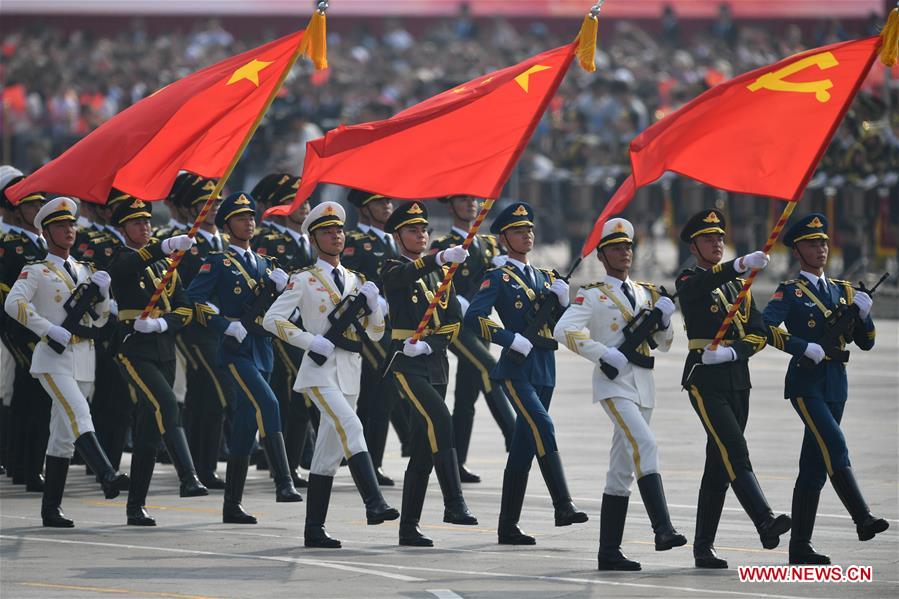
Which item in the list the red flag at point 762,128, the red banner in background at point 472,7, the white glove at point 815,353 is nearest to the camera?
the white glove at point 815,353

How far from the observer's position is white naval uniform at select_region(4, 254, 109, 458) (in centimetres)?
1302

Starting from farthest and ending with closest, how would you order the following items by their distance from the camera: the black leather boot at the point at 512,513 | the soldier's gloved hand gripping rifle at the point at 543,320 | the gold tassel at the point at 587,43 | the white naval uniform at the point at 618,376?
the soldier's gloved hand gripping rifle at the point at 543,320 < the gold tassel at the point at 587,43 < the black leather boot at the point at 512,513 < the white naval uniform at the point at 618,376

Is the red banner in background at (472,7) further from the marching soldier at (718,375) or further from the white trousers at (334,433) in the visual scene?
the white trousers at (334,433)

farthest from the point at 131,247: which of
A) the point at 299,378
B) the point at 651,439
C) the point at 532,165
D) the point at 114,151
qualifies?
the point at 532,165

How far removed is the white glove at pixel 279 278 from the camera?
13.5 meters

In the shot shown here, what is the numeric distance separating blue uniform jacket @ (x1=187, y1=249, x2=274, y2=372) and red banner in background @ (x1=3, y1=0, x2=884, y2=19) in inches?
988

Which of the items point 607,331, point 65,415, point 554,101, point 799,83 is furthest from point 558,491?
point 554,101

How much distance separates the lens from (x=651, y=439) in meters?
11.5


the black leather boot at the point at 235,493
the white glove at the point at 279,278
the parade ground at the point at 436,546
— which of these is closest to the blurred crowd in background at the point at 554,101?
the parade ground at the point at 436,546

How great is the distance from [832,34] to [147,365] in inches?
875

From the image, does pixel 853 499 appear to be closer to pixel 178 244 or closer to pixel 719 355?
pixel 719 355

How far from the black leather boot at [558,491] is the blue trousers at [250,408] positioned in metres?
1.95

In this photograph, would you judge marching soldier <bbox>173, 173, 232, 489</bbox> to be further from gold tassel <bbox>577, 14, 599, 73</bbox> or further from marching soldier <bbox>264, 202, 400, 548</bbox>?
gold tassel <bbox>577, 14, 599, 73</bbox>

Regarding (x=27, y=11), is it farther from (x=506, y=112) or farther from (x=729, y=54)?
(x=506, y=112)
